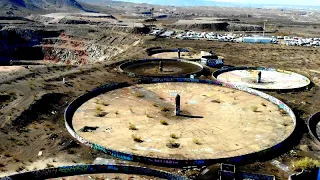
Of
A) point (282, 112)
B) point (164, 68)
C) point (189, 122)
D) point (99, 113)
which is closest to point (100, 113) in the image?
point (99, 113)

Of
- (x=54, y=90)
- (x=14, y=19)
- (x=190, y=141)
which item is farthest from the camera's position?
(x=14, y=19)

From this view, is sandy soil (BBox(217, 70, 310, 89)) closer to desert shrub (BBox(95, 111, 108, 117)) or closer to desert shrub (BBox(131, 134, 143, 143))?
desert shrub (BBox(95, 111, 108, 117))

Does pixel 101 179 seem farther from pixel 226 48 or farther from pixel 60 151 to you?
pixel 226 48

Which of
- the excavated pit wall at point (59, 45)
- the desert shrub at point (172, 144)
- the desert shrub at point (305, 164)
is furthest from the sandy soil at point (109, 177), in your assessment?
the excavated pit wall at point (59, 45)

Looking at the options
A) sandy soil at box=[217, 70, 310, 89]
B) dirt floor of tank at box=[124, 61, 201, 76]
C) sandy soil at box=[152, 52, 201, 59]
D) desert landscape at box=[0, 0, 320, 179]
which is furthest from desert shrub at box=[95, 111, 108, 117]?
sandy soil at box=[152, 52, 201, 59]

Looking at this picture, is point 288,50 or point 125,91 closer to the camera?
point 125,91

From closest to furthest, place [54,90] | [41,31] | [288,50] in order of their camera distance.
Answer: [54,90]
[288,50]
[41,31]

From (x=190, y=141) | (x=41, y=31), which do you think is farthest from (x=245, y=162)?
(x=41, y=31)

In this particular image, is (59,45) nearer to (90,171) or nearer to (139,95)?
(139,95)
